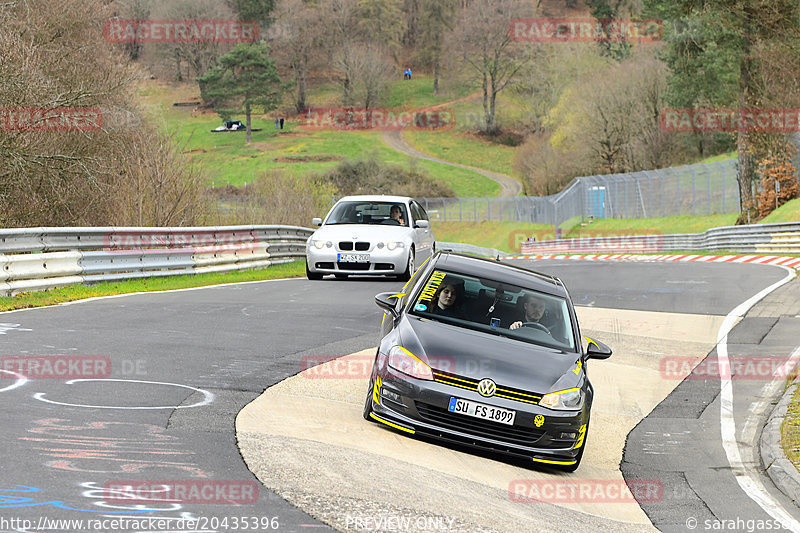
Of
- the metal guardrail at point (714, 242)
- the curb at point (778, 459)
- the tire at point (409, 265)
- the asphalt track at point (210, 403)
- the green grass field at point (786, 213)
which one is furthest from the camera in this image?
the green grass field at point (786, 213)

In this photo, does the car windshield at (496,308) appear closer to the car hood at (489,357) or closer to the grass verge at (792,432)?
the car hood at (489,357)

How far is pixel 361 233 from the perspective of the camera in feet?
63.7

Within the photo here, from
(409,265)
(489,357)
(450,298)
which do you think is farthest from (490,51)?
(489,357)

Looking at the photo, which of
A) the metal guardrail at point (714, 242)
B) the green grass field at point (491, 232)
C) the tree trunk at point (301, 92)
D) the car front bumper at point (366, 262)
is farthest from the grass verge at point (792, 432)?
the tree trunk at point (301, 92)

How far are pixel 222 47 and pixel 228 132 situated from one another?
20056 millimetres

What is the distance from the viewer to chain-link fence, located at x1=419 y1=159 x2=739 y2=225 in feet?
181

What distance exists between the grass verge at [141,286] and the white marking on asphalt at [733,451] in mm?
9516

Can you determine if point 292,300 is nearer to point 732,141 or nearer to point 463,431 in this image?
point 463,431

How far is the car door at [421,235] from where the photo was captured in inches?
801

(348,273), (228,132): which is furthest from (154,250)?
(228,132)

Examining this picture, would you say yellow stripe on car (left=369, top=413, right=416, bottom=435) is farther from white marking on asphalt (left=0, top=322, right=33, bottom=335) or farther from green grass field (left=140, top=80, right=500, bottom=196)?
green grass field (left=140, top=80, right=500, bottom=196)

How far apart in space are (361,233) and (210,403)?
10.9 m

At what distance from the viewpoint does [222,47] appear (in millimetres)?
151000

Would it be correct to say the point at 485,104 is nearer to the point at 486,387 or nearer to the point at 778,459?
the point at 778,459
